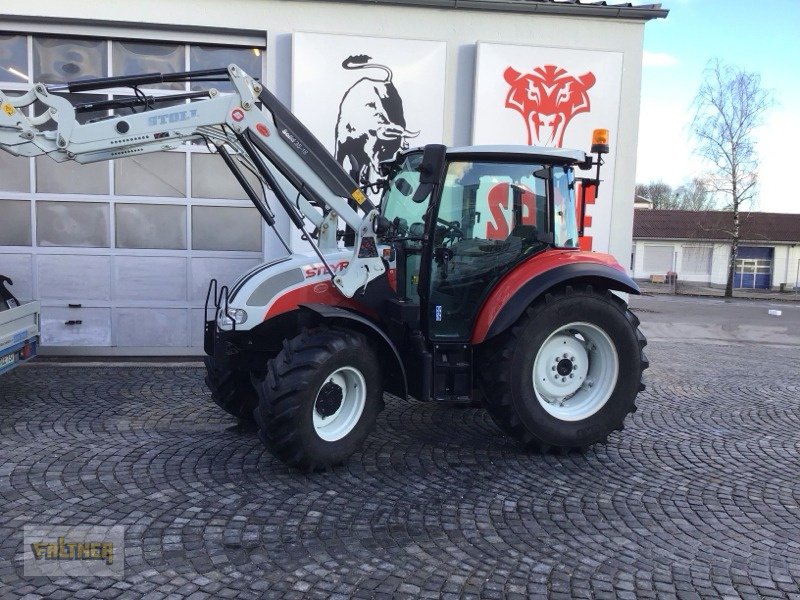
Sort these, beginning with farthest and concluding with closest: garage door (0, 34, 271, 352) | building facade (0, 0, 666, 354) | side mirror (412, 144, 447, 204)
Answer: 1. garage door (0, 34, 271, 352)
2. building facade (0, 0, 666, 354)
3. side mirror (412, 144, 447, 204)

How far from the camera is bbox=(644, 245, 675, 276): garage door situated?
3797 cm

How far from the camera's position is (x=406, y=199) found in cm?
507

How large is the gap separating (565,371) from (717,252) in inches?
1422

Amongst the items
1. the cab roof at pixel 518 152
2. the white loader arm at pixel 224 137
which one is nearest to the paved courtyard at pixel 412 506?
the white loader arm at pixel 224 137

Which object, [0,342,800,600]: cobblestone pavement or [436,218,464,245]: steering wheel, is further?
[436,218,464,245]: steering wheel

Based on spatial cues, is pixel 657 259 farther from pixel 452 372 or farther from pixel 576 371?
pixel 452 372

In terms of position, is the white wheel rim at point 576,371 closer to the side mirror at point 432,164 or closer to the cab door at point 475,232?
the cab door at point 475,232

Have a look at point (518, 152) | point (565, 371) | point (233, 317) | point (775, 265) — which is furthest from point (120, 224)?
point (775, 265)

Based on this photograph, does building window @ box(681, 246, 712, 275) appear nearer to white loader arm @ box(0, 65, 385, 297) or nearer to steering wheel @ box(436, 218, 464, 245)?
steering wheel @ box(436, 218, 464, 245)

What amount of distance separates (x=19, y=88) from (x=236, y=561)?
7.52 meters

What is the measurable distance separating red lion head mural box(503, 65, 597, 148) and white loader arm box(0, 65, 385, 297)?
14.2ft

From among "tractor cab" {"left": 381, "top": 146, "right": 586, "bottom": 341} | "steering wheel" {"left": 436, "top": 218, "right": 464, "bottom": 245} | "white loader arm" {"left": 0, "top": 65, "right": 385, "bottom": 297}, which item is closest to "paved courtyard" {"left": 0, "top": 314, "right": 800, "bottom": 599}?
"tractor cab" {"left": 381, "top": 146, "right": 586, "bottom": 341}

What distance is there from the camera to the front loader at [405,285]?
4402 mm

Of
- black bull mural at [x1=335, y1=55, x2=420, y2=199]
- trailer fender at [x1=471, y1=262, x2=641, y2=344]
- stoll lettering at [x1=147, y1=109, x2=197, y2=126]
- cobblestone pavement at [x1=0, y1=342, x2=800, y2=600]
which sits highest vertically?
black bull mural at [x1=335, y1=55, x2=420, y2=199]
